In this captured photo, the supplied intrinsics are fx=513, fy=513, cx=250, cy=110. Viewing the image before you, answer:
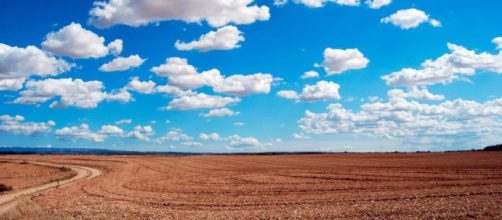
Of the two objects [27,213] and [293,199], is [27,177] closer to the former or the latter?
[27,213]

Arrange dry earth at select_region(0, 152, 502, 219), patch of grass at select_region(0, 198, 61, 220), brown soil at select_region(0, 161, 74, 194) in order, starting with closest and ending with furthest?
dry earth at select_region(0, 152, 502, 219) → patch of grass at select_region(0, 198, 61, 220) → brown soil at select_region(0, 161, 74, 194)

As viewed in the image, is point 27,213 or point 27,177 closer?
point 27,213

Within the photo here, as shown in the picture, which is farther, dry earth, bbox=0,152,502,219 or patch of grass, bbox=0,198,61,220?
patch of grass, bbox=0,198,61,220

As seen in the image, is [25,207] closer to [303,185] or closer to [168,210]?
[168,210]

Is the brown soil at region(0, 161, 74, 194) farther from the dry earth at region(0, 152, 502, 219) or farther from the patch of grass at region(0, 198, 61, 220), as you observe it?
the patch of grass at region(0, 198, 61, 220)

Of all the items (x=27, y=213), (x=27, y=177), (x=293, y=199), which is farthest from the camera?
(x=27, y=177)

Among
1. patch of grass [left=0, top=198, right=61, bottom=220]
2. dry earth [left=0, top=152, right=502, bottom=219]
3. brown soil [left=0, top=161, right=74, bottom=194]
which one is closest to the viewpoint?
dry earth [left=0, top=152, right=502, bottom=219]

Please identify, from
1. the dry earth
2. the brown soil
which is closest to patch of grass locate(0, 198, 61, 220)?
the dry earth

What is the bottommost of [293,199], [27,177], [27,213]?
[27,213]

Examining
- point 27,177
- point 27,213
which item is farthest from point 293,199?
point 27,177

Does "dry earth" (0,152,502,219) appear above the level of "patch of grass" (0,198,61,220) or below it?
above

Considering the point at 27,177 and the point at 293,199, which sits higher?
the point at 293,199

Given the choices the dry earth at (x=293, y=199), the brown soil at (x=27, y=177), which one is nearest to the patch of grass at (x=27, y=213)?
the dry earth at (x=293, y=199)

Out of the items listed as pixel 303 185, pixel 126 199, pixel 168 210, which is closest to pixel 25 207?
pixel 126 199
